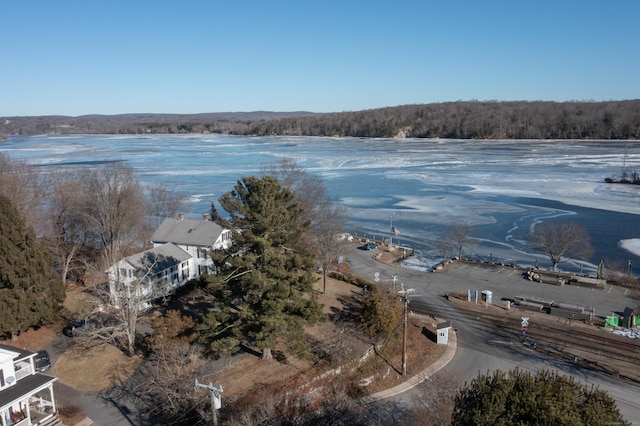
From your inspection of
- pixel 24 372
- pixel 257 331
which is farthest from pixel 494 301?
pixel 24 372

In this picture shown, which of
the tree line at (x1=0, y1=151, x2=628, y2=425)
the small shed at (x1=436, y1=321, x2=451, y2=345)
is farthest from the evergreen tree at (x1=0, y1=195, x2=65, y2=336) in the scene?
the small shed at (x1=436, y1=321, x2=451, y2=345)

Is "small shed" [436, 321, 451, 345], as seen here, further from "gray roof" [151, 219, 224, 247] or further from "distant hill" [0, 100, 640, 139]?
"distant hill" [0, 100, 640, 139]

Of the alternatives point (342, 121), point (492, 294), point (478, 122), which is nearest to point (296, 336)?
point (492, 294)

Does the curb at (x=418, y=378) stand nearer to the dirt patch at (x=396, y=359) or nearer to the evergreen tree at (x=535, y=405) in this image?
the dirt patch at (x=396, y=359)

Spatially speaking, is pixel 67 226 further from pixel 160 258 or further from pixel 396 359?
pixel 396 359

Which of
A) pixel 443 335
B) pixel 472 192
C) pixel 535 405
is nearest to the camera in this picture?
pixel 535 405

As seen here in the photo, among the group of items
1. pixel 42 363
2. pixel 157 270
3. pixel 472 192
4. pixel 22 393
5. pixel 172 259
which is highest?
pixel 472 192

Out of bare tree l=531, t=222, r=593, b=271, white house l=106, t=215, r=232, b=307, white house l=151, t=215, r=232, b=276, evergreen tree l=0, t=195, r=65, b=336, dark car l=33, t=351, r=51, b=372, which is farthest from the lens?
bare tree l=531, t=222, r=593, b=271
